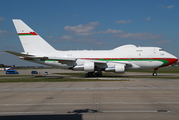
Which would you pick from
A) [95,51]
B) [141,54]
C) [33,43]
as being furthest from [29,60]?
[141,54]

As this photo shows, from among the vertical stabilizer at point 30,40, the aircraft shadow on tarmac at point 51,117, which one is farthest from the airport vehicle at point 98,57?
the aircraft shadow on tarmac at point 51,117

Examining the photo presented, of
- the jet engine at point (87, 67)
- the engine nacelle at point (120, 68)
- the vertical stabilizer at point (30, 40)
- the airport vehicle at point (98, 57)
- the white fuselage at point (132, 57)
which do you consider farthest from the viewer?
the vertical stabilizer at point (30, 40)

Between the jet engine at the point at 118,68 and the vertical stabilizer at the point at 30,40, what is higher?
the vertical stabilizer at the point at 30,40

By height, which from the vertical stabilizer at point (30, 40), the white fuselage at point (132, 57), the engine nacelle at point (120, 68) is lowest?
the engine nacelle at point (120, 68)

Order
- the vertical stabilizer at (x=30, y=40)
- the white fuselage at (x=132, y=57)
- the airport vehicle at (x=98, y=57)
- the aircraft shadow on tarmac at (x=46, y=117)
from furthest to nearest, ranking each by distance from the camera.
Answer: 1. the vertical stabilizer at (x=30, y=40)
2. the white fuselage at (x=132, y=57)
3. the airport vehicle at (x=98, y=57)
4. the aircraft shadow on tarmac at (x=46, y=117)

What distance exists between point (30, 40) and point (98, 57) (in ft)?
42.6

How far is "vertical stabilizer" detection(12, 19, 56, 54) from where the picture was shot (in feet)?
99.9

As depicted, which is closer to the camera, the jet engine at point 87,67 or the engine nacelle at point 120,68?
the engine nacelle at point 120,68

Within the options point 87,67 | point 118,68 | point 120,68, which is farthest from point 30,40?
point 120,68

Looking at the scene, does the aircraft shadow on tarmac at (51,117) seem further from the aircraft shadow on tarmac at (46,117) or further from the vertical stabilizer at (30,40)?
the vertical stabilizer at (30,40)

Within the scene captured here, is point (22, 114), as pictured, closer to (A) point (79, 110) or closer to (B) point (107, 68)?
(A) point (79, 110)

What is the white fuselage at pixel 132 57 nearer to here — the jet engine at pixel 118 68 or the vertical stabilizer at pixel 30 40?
the jet engine at pixel 118 68

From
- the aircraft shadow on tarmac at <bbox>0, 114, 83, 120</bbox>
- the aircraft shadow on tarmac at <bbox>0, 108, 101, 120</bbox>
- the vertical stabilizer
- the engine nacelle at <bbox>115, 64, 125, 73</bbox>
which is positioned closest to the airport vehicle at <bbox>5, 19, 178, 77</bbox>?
the vertical stabilizer

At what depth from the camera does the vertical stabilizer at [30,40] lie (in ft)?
99.9
